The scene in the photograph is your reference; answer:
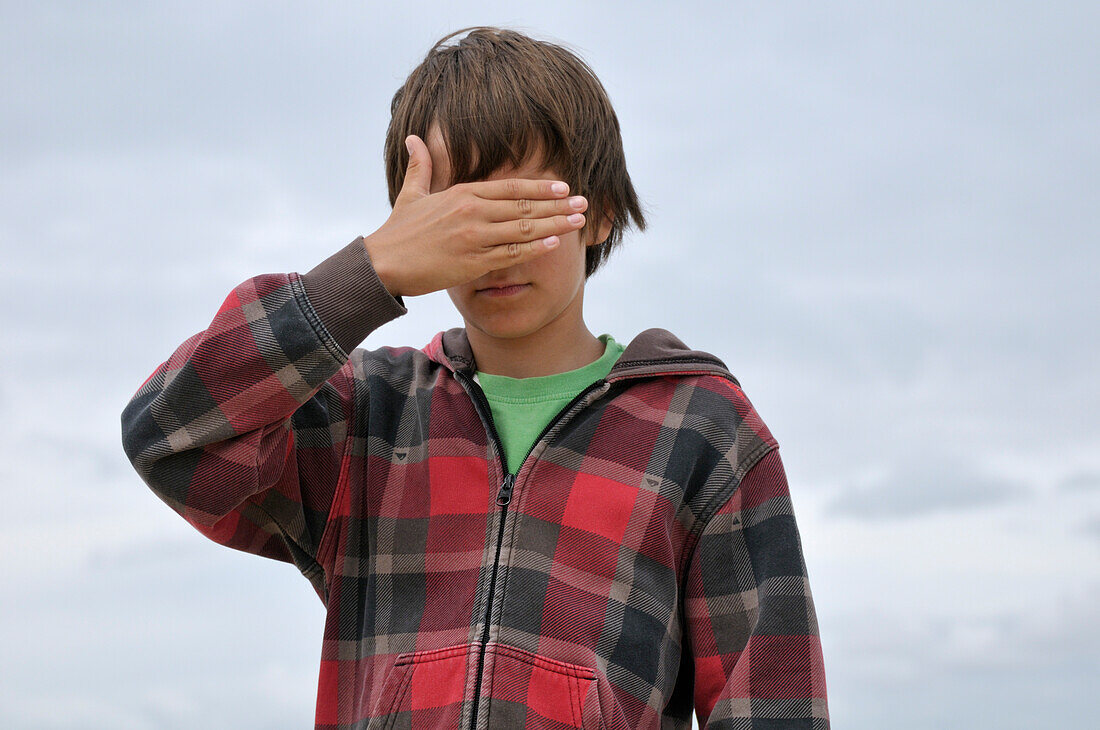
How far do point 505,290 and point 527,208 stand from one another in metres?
0.18

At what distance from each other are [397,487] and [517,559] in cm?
28

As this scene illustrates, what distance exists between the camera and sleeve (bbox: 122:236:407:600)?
5.89ft

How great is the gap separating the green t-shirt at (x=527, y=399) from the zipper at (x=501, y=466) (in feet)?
0.07

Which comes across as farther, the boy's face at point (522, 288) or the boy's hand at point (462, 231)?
the boy's face at point (522, 288)

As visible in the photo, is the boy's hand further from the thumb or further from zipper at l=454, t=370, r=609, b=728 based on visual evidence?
zipper at l=454, t=370, r=609, b=728

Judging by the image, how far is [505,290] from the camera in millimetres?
2021

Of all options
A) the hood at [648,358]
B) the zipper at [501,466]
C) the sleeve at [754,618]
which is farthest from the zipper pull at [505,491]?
the sleeve at [754,618]

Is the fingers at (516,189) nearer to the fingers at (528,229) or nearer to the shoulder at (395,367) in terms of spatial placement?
the fingers at (528,229)

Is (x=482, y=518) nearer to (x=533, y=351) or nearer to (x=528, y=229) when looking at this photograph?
(x=533, y=351)

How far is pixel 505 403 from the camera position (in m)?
2.12

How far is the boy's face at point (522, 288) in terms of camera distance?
2008 mm

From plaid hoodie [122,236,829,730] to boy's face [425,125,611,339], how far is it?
138 millimetres

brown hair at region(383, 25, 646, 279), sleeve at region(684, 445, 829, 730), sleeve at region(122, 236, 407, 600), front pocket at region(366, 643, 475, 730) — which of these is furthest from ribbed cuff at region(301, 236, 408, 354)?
sleeve at region(684, 445, 829, 730)

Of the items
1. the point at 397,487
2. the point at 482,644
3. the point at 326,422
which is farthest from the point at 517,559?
the point at 326,422
